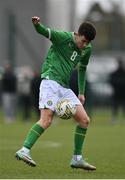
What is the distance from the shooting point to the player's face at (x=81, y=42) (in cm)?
1297

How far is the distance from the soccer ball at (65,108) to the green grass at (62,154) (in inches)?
33.5

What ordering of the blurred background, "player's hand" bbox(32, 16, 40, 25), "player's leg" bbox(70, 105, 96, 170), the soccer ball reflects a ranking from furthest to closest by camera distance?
the blurred background → "player's leg" bbox(70, 105, 96, 170) → the soccer ball → "player's hand" bbox(32, 16, 40, 25)

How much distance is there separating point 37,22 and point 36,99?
20.2m

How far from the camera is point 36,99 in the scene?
32.8 meters

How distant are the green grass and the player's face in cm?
184

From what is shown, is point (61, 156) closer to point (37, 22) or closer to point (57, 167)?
point (57, 167)

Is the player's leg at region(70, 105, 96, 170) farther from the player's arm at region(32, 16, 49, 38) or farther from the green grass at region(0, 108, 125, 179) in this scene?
the player's arm at region(32, 16, 49, 38)

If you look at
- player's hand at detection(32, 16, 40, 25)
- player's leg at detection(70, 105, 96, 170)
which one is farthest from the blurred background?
player's hand at detection(32, 16, 40, 25)

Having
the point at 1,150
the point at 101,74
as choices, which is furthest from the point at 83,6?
the point at 1,150

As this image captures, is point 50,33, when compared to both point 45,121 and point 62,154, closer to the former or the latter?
point 45,121

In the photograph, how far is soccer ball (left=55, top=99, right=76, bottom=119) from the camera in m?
13.0

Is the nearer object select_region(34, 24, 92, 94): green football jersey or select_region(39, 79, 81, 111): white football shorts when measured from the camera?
select_region(39, 79, 81, 111): white football shorts

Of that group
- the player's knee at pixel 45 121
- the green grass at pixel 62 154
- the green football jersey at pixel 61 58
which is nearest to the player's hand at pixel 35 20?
the green football jersey at pixel 61 58

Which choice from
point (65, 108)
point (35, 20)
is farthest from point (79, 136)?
point (35, 20)
